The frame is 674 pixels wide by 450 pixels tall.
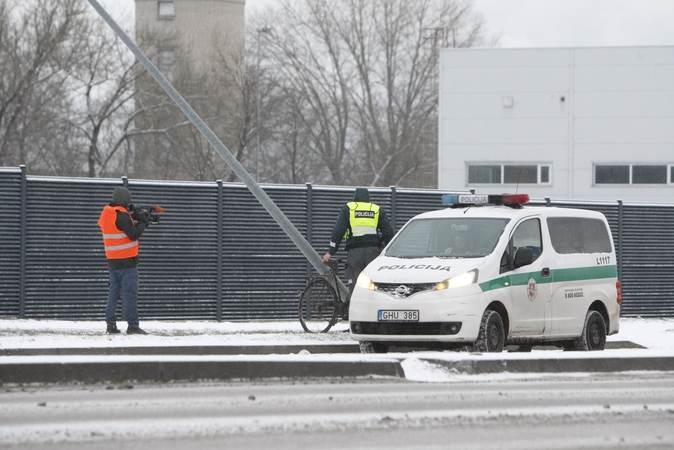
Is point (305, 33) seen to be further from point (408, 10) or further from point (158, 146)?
point (158, 146)

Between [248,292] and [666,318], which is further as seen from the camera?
[666,318]

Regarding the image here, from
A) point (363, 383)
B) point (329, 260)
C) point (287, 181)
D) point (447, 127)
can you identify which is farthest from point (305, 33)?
point (363, 383)

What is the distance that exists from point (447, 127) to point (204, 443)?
34334 mm

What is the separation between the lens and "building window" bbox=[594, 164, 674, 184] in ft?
132

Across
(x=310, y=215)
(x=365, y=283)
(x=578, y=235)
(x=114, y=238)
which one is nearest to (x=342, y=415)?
(x=365, y=283)

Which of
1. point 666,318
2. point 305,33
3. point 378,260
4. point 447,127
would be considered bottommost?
point 666,318

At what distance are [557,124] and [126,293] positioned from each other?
27.0 meters

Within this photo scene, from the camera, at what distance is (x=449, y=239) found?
46.1 feet

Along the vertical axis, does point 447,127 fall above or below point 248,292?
above

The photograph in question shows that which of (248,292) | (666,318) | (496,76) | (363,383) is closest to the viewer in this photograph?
(363,383)

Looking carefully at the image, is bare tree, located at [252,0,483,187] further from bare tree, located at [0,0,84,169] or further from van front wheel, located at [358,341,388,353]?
van front wheel, located at [358,341,388,353]

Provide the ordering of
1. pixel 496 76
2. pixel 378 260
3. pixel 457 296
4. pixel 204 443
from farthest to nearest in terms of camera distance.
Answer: pixel 496 76, pixel 378 260, pixel 457 296, pixel 204 443

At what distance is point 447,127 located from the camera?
40.9 metres

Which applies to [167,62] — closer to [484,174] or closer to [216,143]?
[484,174]
